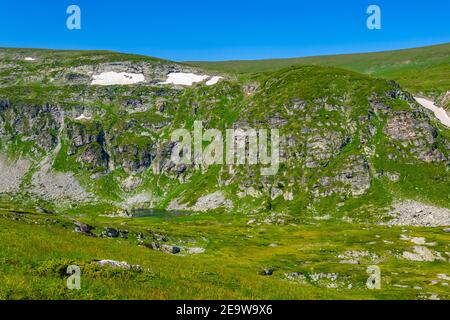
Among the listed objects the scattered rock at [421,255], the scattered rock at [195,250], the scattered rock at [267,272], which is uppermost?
the scattered rock at [267,272]

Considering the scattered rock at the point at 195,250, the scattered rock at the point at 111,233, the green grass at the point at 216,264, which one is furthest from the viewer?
the scattered rock at the point at 195,250

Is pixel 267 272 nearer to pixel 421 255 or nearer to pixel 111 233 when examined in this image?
pixel 111 233

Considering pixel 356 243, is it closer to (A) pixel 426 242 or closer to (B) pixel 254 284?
(A) pixel 426 242

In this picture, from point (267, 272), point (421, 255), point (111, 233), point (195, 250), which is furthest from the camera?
point (195, 250)

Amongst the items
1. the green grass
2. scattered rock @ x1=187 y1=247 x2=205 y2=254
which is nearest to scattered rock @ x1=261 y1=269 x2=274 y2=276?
Result: the green grass

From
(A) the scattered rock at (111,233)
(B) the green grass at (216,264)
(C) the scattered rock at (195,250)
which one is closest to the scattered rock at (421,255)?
(B) the green grass at (216,264)

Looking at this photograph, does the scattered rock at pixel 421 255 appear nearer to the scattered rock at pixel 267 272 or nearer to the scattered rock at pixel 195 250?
the scattered rock at pixel 267 272

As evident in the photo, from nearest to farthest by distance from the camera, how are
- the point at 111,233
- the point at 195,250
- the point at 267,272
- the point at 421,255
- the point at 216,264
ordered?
the point at 216,264, the point at 267,272, the point at 111,233, the point at 421,255, the point at 195,250

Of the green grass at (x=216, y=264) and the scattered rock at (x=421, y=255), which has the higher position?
the green grass at (x=216, y=264)

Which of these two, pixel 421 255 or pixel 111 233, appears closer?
pixel 111 233

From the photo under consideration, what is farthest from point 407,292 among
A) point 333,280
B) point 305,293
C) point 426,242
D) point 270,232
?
point 270,232

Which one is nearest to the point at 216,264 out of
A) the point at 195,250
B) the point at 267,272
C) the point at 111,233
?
the point at 267,272

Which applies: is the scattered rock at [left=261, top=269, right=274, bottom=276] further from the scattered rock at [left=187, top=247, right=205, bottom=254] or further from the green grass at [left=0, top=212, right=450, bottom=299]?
the scattered rock at [left=187, top=247, right=205, bottom=254]
